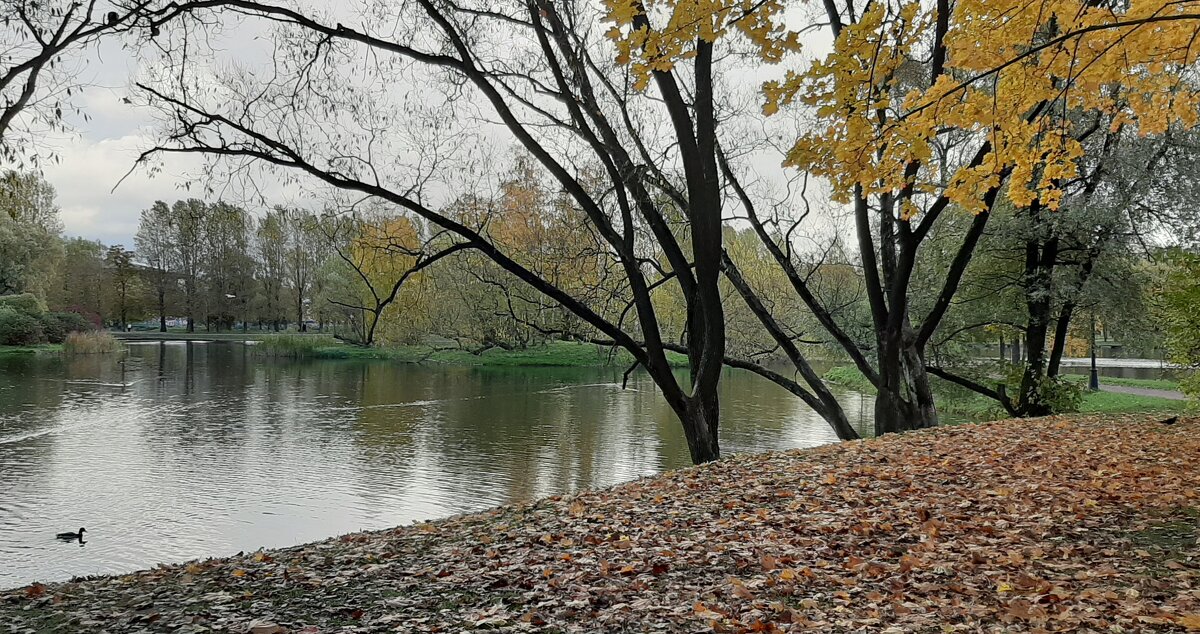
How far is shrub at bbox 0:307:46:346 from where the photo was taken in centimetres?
3828

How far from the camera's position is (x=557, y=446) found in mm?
16328

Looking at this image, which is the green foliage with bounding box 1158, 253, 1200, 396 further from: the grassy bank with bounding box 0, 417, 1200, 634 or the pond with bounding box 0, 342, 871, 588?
the pond with bounding box 0, 342, 871, 588

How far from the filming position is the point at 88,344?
37125mm

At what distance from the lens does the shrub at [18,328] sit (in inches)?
1507

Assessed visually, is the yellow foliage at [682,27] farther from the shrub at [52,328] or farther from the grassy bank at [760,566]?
the shrub at [52,328]

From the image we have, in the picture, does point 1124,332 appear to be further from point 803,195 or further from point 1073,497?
point 1073,497

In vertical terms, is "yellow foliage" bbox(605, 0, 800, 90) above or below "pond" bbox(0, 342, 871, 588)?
above

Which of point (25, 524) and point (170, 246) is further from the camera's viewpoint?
point (170, 246)

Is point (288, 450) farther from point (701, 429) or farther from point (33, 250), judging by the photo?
point (33, 250)

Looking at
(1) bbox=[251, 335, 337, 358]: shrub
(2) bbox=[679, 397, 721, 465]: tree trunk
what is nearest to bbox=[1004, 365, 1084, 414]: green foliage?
(2) bbox=[679, 397, 721, 465]: tree trunk

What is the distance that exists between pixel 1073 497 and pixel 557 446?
1206cm

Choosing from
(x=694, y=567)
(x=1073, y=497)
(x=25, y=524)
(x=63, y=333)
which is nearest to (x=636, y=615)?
(x=694, y=567)

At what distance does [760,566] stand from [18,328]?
148ft

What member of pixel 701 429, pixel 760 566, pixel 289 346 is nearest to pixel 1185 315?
pixel 701 429
